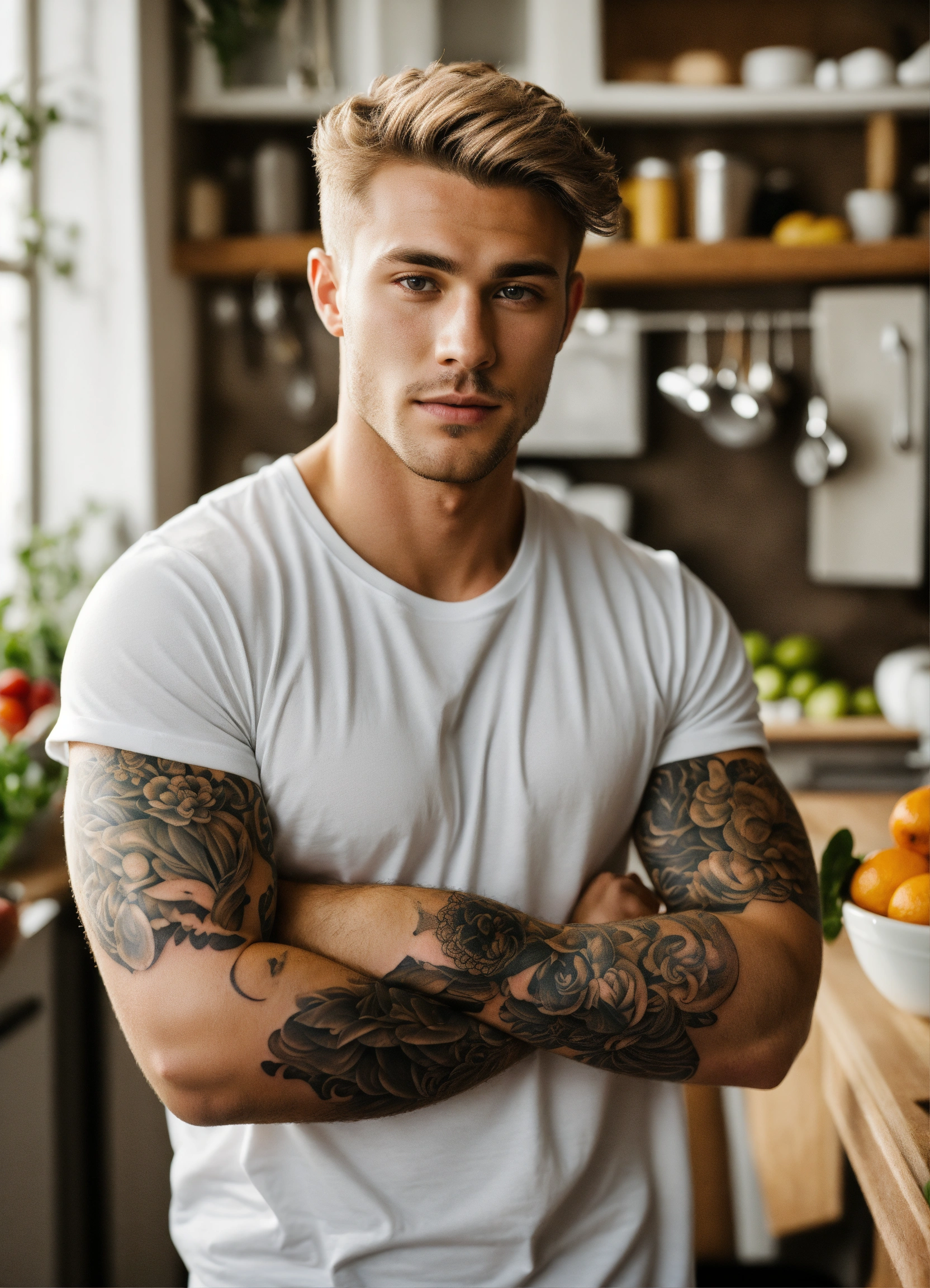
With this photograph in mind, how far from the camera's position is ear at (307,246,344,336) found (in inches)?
44.2

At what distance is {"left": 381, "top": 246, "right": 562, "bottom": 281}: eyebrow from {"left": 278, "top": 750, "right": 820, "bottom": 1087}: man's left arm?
21.3 inches

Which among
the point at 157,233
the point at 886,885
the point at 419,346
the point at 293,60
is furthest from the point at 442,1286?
the point at 293,60

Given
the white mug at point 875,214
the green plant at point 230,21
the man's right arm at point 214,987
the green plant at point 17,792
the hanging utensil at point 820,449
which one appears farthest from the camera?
the hanging utensil at point 820,449

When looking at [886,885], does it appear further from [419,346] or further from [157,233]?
[157,233]

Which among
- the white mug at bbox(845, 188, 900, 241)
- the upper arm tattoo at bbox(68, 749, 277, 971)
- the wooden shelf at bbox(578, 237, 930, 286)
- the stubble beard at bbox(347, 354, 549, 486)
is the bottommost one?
the upper arm tattoo at bbox(68, 749, 277, 971)

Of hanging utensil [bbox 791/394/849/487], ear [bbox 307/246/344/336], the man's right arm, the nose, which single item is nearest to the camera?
the man's right arm

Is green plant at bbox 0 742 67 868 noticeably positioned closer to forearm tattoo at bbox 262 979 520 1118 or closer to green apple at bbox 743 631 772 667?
forearm tattoo at bbox 262 979 520 1118

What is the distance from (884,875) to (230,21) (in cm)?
248

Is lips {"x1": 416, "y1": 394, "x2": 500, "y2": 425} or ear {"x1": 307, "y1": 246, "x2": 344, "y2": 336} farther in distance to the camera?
ear {"x1": 307, "y1": 246, "x2": 344, "y2": 336}

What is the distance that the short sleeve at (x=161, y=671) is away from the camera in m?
0.92

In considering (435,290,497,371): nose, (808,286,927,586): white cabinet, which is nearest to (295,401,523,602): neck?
(435,290,497,371): nose

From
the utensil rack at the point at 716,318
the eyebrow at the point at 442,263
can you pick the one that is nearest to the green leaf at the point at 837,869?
the eyebrow at the point at 442,263

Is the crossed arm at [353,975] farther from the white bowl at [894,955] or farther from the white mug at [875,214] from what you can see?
the white mug at [875,214]

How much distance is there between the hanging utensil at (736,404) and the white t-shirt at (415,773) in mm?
1918
